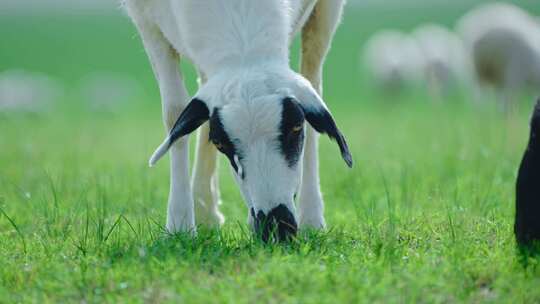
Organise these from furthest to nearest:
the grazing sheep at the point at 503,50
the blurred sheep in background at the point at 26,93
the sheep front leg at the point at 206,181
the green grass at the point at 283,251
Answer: the blurred sheep in background at the point at 26,93
the grazing sheep at the point at 503,50
the sheep front leg at the point at 206,181
the green grass at the point at 283,251

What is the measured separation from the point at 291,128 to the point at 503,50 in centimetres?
1357

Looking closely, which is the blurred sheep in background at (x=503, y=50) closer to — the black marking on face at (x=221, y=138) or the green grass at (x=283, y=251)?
the green grass at (x=283, y=251)

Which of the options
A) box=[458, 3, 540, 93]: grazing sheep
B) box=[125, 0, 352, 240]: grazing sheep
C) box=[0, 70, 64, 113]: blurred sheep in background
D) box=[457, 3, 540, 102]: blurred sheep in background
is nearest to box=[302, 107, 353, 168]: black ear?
box=[125, 0, 352, 240]: grazing sheep

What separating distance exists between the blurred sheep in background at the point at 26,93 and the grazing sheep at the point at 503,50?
11.4 meters

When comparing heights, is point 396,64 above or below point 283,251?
below

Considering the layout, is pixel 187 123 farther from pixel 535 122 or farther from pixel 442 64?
pixel 442 64

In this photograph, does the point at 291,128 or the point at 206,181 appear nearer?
the point at 291,128

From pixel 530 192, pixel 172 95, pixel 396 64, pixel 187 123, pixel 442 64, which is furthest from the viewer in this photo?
pixel 396 64

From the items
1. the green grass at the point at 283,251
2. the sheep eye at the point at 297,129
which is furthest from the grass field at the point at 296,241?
the sheep eye at the point at 297,129

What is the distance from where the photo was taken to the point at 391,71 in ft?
96.9

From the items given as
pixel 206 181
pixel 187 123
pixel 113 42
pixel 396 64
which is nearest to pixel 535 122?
pixel 187 123

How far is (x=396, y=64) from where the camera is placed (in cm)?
2956

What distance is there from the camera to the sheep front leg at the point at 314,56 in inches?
246

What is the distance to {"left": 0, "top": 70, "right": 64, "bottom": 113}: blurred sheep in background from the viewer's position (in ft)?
77.3
